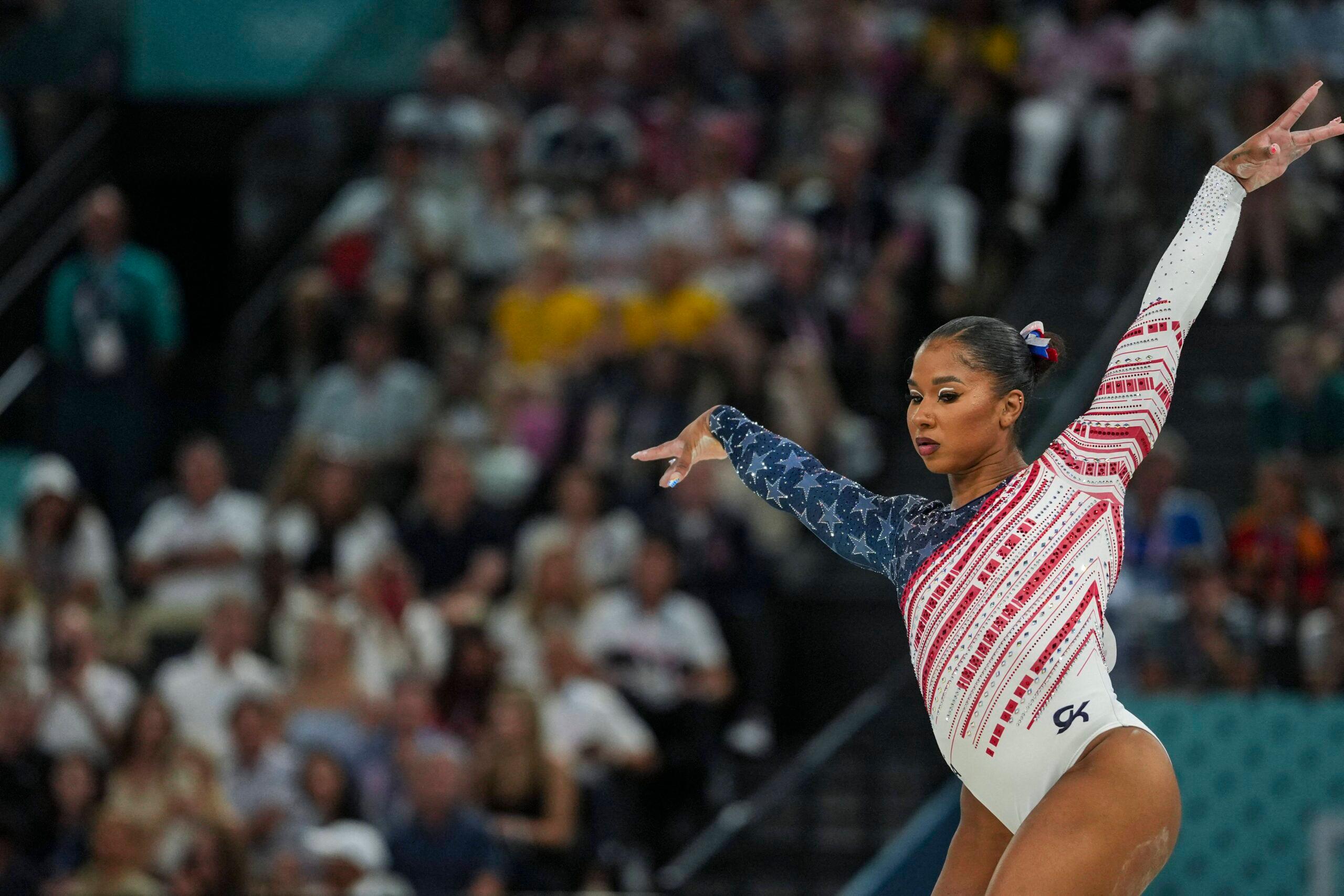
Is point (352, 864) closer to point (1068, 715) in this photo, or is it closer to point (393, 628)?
point (393, 628)

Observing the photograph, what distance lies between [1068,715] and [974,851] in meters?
0.48

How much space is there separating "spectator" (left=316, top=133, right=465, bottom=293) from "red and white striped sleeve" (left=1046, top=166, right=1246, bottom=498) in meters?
7.70

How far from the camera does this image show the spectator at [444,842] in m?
7.89

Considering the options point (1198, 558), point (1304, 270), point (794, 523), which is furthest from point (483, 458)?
point (1304, 270)

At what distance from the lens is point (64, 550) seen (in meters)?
A: 9.73

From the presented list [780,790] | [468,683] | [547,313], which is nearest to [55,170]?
[547,313]

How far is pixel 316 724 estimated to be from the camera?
8523mm

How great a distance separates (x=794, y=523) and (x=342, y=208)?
4.19 m

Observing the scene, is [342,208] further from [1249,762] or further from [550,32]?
[1249,762]

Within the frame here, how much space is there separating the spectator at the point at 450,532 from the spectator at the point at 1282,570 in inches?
137

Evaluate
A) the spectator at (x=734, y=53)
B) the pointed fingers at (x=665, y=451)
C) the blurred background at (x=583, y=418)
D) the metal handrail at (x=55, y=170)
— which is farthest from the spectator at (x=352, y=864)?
the spectator at (x=734, y=53)

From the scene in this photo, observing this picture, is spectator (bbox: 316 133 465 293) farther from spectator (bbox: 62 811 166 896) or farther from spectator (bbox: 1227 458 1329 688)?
spectator (bbox: 1227 458 1329 688)

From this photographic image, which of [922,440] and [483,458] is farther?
[483,458]

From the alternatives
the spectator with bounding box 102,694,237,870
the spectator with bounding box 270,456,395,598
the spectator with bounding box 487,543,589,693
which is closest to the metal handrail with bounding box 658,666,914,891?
the spectator with bounding box 487,543,589,693
